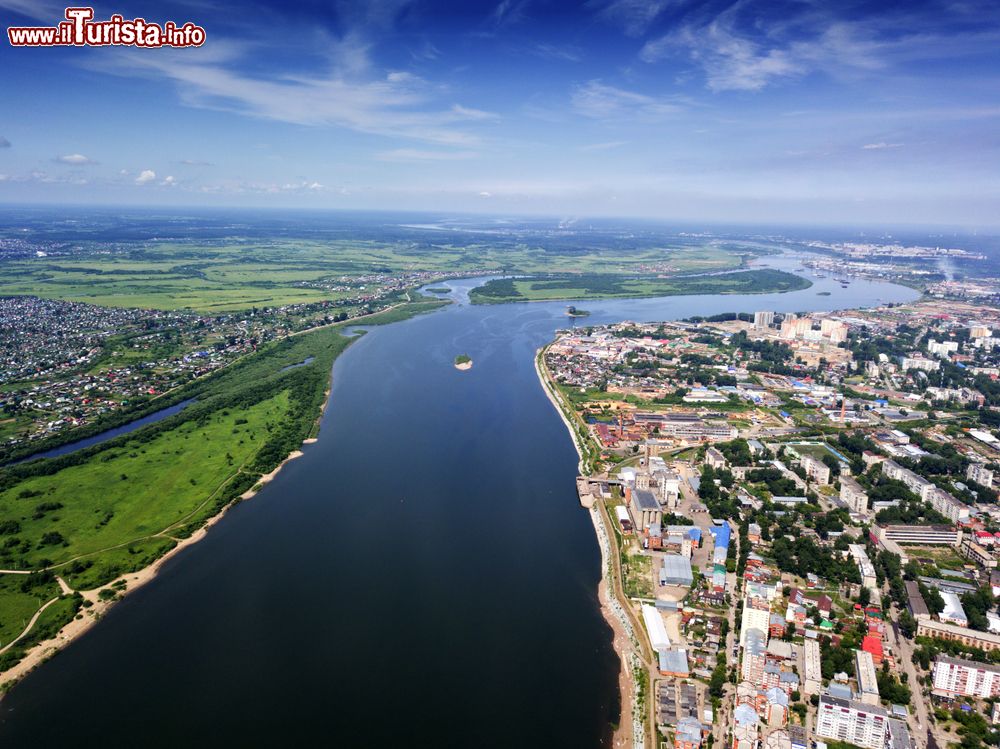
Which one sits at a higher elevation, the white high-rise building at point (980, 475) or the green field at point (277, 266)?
the green field at point (277, 266)

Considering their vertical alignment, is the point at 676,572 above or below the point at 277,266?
below

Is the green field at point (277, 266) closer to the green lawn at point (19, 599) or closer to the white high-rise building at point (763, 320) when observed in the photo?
the white high-rise building at point (763, 320)

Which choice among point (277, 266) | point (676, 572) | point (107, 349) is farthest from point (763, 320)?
point (277, 266)

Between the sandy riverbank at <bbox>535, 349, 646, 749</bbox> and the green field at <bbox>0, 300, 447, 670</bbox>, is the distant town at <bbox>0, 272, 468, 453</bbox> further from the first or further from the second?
the sandy riverbank at <bbox>535, 349, 646, 749</bbox>

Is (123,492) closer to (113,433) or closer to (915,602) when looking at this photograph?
(113,433)

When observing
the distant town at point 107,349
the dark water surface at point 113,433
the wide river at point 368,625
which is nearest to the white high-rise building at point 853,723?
Result: the wide river at point 368,625

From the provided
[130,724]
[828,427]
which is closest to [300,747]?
[130,724]
